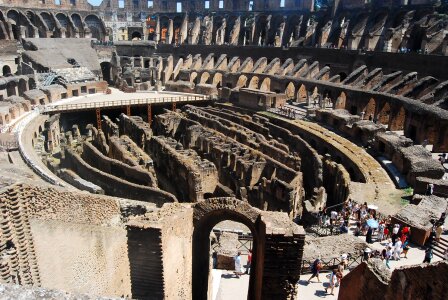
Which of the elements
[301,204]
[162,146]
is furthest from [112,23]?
[301,204]

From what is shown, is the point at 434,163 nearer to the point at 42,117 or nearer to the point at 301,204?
the point at 301,204

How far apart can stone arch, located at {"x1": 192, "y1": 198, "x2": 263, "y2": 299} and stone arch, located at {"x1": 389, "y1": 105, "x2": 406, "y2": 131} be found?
19.2m

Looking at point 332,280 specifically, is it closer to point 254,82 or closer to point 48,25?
point 254,82

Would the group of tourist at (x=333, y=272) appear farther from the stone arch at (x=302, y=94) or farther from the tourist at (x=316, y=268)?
the stone arch at (x=302, y=94)

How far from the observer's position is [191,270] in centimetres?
1116

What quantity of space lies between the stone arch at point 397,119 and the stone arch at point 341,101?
5.48m

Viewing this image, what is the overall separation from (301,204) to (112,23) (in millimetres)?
43670

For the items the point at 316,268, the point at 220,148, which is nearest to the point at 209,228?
the point at 316,268

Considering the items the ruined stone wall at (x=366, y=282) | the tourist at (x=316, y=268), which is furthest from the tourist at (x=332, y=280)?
the ruined stone wall at (x=366, y=282)

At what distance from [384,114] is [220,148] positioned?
12.5 metres

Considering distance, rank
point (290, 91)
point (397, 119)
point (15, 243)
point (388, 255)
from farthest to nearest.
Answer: point (290, 91) < point (397, 119) < point (388, 255) < point (15, 243)

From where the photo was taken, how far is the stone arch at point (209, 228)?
9.98 m

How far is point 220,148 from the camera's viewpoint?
939 inches

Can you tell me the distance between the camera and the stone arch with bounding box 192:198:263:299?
9.98 metres
